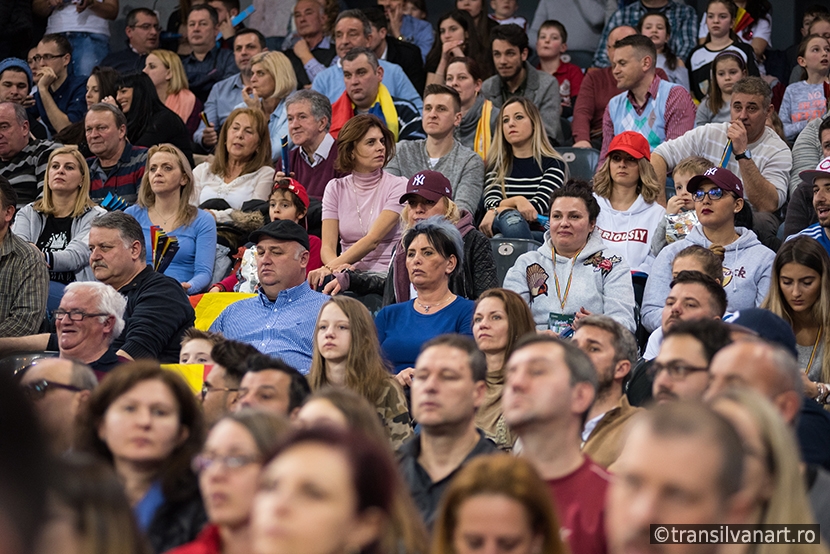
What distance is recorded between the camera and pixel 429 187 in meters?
5.86

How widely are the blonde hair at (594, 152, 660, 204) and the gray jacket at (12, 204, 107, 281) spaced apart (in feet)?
9.10

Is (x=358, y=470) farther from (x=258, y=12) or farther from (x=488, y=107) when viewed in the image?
(x=258, y=12)

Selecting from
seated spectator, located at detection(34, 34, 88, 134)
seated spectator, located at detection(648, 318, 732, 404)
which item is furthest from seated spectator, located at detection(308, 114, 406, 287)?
seated spectator, located at detection(648, 318, 732, 404)

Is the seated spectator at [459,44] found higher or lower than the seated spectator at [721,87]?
higher

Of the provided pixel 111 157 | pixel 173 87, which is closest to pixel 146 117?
pixel 111 157

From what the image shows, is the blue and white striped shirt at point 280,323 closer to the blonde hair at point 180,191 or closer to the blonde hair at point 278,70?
the blonde hair at point 180,191

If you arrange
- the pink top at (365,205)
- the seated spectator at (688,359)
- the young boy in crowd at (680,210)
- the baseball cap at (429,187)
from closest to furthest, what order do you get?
the seated spectator at (688,359)
the baseball cap at (429,187)
the young boy in crowd at (680,210)
the pink top at (365,205)

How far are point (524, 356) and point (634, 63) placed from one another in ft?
14.7

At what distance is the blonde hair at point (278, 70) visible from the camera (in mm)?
7977

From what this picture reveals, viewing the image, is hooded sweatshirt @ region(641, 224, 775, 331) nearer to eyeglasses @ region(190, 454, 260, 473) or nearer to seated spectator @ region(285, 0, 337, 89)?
eyeglasses @ region(190, 454, 260, 473)

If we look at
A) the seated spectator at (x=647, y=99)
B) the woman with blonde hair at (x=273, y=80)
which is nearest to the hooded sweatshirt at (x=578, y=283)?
the seated spectator at (x=647, y=99)

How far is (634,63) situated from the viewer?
730 cm

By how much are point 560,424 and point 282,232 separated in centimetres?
272

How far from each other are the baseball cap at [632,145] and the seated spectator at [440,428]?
299 centimetres
